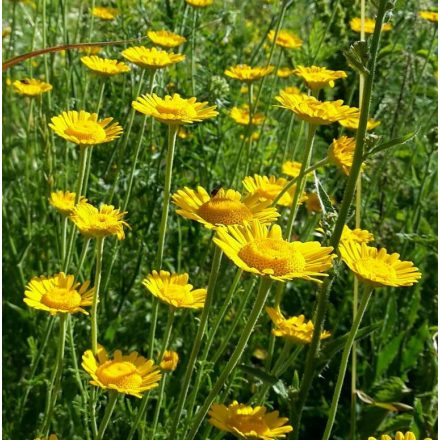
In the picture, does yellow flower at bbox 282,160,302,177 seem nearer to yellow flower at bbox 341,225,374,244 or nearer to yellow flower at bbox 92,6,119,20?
yellow flower at bbox 341,225,374,244

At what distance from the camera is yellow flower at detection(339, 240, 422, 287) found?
1062 mm

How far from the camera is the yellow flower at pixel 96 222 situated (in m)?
1.21

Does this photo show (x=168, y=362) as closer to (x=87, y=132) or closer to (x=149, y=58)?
(x=87, y=132)

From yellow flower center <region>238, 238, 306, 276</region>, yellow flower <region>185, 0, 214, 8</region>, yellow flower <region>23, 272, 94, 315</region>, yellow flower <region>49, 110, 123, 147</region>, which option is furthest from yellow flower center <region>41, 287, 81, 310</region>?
yellow flower <region>185, 0, 214, 8</region>

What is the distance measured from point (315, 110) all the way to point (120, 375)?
515 mm

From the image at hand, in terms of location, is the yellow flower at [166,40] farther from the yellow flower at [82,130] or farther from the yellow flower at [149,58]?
the yellow flower at [82,130]

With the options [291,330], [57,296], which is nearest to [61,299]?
[57,296]

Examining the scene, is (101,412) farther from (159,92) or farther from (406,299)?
(406,299)

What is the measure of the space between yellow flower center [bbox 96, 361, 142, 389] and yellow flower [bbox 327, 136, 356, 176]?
18.6 inches

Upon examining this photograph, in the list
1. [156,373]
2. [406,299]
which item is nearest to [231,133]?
[406,299]

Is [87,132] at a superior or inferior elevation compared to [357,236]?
superior

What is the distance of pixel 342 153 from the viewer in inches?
51.9

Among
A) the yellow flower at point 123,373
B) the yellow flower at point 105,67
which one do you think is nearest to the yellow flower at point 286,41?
the yellow flower at point 105,67

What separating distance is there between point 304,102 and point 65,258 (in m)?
0.55
